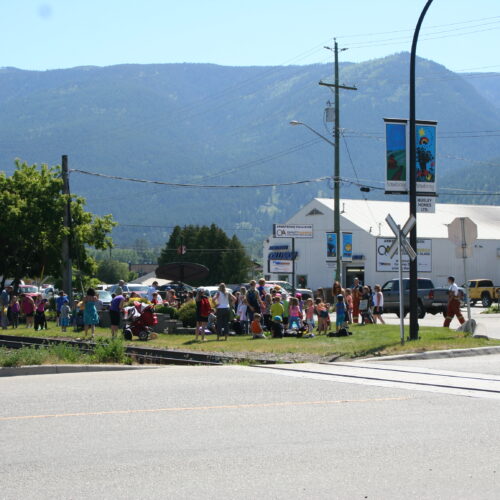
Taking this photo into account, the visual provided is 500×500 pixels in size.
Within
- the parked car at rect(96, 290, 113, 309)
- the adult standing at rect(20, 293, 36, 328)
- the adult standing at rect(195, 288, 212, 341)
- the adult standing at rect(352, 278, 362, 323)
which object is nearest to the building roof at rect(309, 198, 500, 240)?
the parked car at rect(96, 290, 113, 309)

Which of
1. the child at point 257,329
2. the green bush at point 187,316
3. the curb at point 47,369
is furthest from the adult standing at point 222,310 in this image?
the curb at point 47,369

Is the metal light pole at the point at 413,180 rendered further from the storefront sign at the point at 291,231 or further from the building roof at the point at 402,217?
the building roof at the point at 402,217

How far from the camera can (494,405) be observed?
1069cm

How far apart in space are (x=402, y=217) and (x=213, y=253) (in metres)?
52.7

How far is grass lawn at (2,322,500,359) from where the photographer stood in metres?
18.5

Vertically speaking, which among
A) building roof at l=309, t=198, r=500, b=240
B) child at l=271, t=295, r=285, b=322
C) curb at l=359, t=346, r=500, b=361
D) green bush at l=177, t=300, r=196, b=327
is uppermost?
building roof at l=309, t=198, r=500, b=240

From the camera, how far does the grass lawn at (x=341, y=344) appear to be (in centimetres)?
1850

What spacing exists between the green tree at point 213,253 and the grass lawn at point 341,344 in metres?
89.0

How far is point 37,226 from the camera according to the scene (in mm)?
41625

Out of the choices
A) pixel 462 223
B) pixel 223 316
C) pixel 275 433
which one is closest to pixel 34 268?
pixel 223 316

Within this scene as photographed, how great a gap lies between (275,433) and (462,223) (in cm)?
1372

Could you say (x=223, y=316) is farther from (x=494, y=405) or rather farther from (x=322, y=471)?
(x=322, y=471)

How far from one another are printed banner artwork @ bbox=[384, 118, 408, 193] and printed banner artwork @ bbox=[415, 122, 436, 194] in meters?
0.50

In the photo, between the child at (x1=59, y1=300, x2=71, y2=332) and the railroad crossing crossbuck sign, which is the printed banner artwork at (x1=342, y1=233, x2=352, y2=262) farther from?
the railroad crossing crossbuck sign
